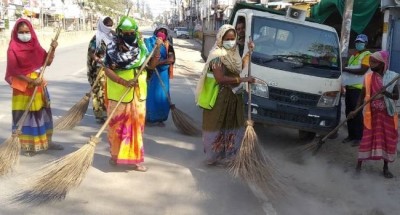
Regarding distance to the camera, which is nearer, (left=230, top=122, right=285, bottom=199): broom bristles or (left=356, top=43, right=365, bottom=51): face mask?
(left=230, top=122, right=285, bottom=199): broom bristles

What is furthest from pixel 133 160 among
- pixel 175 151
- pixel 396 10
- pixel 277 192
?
pixel 396 10

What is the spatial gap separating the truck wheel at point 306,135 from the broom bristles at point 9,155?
4.13m

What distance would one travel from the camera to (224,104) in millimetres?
5219

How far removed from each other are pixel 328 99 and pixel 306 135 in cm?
90

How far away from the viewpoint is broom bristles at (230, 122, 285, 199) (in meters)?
4.40

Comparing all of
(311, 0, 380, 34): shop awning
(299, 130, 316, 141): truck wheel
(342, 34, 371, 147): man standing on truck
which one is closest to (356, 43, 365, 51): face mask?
(342, 34, 371, 147): man standing on truck

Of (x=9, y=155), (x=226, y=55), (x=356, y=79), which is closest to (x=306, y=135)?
(x=356, y=79)

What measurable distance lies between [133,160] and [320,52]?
337cm

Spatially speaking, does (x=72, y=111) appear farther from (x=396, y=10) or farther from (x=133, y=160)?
(x=396, y=10)

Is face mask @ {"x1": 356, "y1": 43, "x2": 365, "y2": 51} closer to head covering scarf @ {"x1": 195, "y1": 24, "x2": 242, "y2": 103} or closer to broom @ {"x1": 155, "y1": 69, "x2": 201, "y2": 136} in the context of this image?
head covering scarf @ {"x1": 195, "y1": 24, "x2": 242, "y2": 103}

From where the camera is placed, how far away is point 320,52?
6883 millimetres

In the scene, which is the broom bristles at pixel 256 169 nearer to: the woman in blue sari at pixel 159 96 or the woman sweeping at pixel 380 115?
the woman sweeping at pixel 380 115

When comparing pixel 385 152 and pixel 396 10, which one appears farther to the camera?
pixel 396 10

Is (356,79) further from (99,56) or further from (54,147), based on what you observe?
(54,147)
